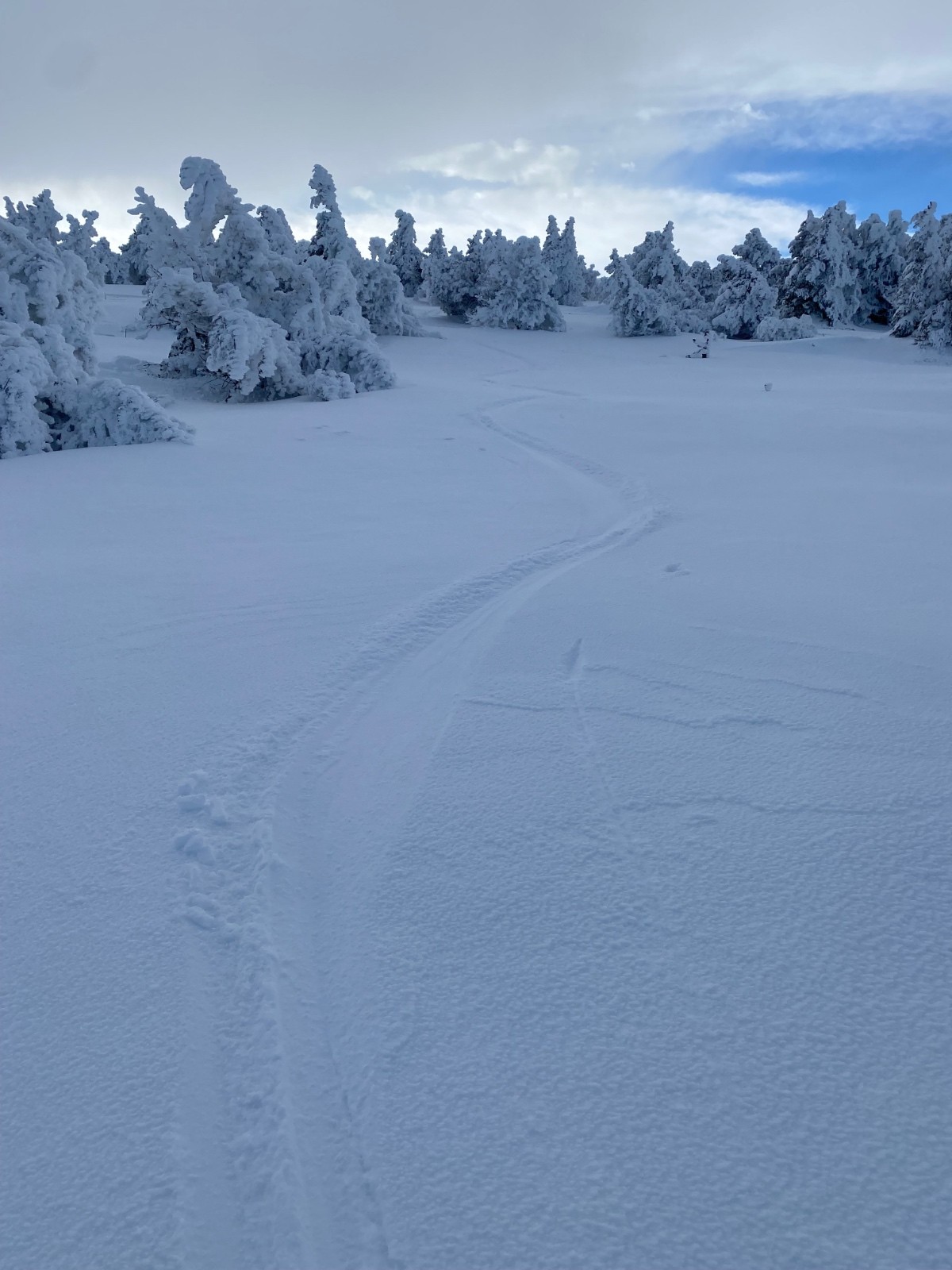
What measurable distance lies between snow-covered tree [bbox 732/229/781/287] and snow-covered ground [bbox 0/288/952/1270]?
1153 inches

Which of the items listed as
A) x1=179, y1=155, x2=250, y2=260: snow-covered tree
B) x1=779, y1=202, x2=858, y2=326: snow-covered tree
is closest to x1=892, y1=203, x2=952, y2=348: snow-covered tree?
x1=779, y1=202, x2=858, y2=326: snow-covered tree

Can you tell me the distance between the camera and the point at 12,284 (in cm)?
956

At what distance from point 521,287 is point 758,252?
10.1 meters

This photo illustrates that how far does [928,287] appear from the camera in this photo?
67.5 ft

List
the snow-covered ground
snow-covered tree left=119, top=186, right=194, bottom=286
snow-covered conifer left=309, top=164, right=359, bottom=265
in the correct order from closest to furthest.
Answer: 1. the snow-covered ground
2. snow-covered tree left=119, top=186, right=194, bottom=286
3. snow-covered conifer left=309, top=164, right=359, bottom=265

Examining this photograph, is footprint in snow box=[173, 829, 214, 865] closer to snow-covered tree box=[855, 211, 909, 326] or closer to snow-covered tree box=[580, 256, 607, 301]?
snow-covered tree box=[855, 211, 909, 326]

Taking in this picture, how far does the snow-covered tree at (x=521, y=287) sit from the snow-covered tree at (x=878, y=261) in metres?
11.1

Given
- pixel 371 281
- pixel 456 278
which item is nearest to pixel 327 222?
pixel 371 281

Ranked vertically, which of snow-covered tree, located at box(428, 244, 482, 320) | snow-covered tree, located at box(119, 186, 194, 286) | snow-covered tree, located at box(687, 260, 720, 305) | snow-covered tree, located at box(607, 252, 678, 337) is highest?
snow-covered tree, located at box(687, 260, 720, 305)

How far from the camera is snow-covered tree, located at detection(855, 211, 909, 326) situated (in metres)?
27.8

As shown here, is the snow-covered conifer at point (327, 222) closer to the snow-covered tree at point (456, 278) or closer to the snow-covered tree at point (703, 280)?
the snow-covered tree at point (456, 278)

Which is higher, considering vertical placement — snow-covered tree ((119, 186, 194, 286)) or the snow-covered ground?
snow-covered tree ((119, 186, 194, 286))

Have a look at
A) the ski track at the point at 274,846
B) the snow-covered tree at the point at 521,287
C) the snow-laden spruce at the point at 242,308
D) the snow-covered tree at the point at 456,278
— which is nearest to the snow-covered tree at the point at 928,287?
the snow-covered tree at the point at 521,287

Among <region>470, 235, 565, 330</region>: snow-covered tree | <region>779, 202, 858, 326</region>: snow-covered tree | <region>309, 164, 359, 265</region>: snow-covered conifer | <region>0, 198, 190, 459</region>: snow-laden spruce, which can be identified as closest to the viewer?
<region>0, 198, 190, 459</region>: snow-laden spruce
